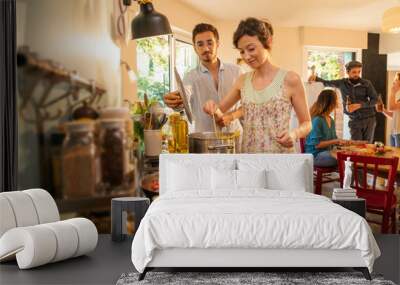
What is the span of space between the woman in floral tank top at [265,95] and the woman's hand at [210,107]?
314 mm

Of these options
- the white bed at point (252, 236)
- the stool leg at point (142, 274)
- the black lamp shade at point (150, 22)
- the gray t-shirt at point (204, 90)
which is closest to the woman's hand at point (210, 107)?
the gray t-shirt at point (204, 90)

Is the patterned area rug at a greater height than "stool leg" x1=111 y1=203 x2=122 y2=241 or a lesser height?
lesser

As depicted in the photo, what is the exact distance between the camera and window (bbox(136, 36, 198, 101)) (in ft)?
20.1

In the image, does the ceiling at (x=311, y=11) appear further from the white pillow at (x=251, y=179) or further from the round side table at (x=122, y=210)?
the round side table at (x=122, y=210)

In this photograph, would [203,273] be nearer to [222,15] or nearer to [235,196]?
[235,196]

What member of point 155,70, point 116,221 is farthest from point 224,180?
point 155,70

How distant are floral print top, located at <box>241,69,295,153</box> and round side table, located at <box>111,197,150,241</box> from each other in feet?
3.80

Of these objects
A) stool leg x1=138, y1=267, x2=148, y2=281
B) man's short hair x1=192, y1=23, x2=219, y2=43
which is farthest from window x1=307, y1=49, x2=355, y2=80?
stool leg x1=138, y1=267, x2=148, y2=281

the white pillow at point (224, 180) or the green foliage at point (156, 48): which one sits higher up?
the green foliage at point (156, 48)

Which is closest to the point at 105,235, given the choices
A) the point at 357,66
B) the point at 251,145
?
the point at 251,145

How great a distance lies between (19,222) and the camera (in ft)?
16.0

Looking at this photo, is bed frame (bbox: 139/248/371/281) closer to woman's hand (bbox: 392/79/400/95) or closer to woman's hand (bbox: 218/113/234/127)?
woman's hand (bbox: 218/113/234/127)

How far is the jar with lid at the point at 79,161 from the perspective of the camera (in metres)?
6.26

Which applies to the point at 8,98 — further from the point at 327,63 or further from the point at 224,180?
the point at 327,63
